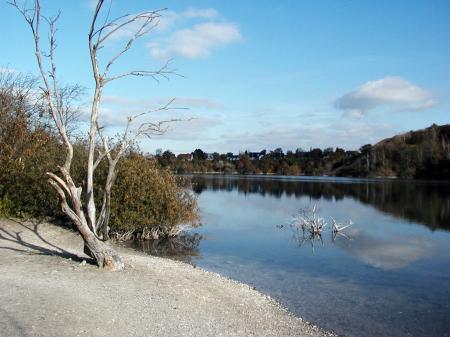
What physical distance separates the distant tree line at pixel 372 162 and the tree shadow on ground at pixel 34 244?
112 m

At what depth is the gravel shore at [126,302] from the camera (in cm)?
893

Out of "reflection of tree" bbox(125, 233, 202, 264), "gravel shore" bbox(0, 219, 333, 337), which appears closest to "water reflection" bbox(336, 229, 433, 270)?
"reflection of tree" bbox(125, 233, 202, 264)

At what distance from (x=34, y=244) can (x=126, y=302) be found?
8357 millimetres

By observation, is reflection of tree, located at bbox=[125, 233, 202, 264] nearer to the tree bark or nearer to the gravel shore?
the gravel shore

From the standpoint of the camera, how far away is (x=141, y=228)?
79.7 ft

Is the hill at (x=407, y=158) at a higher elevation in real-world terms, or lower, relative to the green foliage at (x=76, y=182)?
higher

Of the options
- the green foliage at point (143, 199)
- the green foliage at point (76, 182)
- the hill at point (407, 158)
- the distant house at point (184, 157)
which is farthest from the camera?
the distant house at point (184, 157)

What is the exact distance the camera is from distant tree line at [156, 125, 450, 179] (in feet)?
474

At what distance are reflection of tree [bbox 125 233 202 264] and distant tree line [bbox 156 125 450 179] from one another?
107941 millimetres

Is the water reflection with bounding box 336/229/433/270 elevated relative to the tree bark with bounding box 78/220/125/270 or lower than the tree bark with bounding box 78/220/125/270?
lower

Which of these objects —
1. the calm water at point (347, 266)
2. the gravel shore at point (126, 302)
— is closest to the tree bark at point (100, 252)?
the gravel shore at point (126, 302)

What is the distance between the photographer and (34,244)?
17531mm

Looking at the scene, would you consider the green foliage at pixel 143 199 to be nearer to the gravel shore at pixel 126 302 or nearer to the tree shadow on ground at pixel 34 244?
the tree shadow on ground at pixel 34 244

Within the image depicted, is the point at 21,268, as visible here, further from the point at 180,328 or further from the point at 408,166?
the point at 408,166
